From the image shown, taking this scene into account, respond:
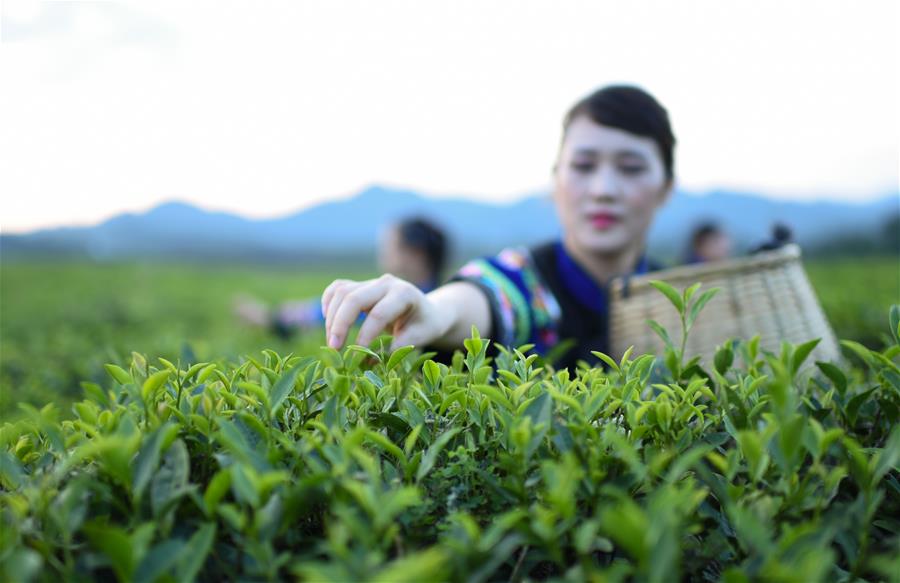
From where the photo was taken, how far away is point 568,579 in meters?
0.77

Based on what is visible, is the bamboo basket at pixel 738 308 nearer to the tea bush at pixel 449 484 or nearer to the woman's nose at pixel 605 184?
the woman's nose at pixel 605 184

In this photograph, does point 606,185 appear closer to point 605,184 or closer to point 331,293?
point 605,184

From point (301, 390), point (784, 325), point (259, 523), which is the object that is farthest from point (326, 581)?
point (784, 325)

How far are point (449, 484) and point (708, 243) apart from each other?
26.4 feet

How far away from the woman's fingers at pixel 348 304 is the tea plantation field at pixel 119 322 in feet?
1.35

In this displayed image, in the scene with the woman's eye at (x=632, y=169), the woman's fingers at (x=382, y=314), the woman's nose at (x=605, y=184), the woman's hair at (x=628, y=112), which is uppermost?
the woman's hair at (x=628, y=112)

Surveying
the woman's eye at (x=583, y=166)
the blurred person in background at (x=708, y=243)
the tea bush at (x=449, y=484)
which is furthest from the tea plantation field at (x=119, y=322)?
the woman's eye at (x=583, y=166)

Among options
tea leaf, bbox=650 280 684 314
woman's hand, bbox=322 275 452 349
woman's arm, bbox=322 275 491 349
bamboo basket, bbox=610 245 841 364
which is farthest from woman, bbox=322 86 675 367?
tea leaf, bbox=650 280 684 314

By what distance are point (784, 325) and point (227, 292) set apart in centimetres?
940

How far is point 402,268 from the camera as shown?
637 centimetres

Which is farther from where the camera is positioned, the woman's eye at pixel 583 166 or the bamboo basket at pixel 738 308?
the woman's eye at pixel 583 166

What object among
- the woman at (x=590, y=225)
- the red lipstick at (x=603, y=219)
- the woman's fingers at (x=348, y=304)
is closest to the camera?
the woman's fingers at (x=348, y=304)

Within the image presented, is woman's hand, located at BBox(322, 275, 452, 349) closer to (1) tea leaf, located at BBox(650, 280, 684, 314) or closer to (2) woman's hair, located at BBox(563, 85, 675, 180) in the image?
(1) tea leaf, located at BBox(650, 280, 684, 314)

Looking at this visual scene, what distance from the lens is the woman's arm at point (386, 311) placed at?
151 centimetres
